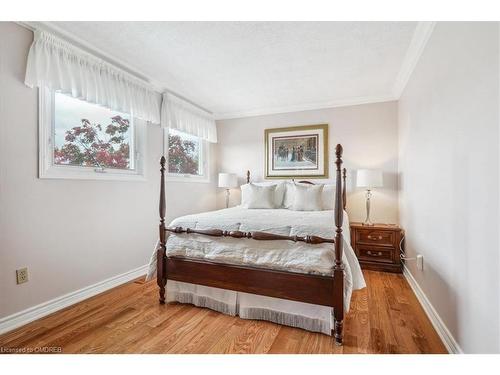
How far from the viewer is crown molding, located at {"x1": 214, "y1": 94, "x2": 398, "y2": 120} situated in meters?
3.58

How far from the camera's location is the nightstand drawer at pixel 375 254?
308cm

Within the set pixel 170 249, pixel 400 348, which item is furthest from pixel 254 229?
pixel 400 348

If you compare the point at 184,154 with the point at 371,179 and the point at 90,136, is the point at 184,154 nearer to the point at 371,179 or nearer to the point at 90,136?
the point at 90,136

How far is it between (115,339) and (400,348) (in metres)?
1.86

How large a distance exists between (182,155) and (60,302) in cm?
230

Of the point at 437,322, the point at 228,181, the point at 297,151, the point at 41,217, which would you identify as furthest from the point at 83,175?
the point at 437,322

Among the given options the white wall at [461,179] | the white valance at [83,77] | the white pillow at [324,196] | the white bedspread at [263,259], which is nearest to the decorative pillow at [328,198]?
the white pillow at [324,196]

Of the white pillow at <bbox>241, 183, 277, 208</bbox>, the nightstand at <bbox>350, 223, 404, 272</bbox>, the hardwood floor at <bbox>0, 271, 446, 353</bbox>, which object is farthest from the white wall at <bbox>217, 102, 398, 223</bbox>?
the hardwood floor at <bbox>0, 271, 446, 353</bbox>

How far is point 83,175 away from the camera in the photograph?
2.31 metres

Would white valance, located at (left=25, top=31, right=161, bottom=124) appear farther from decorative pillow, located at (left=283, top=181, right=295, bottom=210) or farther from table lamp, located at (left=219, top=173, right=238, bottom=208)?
decorative pillow, located at (left=283, top=181, right=295, bottom=210)

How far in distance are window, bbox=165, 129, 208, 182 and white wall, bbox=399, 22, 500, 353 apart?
2.93 metres

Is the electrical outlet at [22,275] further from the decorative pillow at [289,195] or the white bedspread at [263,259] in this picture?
the decorative pillow at [289,195]

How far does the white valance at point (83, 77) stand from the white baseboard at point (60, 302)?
173 cm

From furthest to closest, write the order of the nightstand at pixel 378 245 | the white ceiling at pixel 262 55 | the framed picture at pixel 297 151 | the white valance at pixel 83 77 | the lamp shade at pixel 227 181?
the lamp shade at pixel 227 181
the framed picture at pixel 297 151
the nightstand at pixel 378 245
the white ceiling at pixel 262 55
the white valance at pixel 83 77
